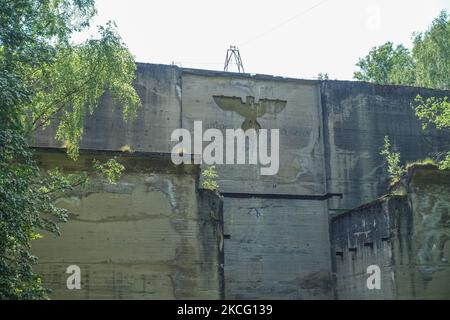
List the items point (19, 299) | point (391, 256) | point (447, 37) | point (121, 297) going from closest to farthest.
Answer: point (19, 299) → point (121, 297) → point (391, 256) → point (447, 37)

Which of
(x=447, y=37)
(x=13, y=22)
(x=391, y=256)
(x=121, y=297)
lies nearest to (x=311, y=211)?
(x=391, y=256)

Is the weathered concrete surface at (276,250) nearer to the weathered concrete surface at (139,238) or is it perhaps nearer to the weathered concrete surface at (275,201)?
the weathered concrete surface at (275,201)

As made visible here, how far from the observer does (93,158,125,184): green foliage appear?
10.2m

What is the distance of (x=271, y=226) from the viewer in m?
16.7

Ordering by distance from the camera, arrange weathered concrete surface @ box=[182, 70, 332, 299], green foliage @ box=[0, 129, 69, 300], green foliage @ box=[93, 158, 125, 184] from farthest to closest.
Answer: weathered concrete surface @ box=[182, 70, 332, 299], green foliage @ box=[93, 158, 125, 184], green foliage @ box=[0, 129, 69, 300]

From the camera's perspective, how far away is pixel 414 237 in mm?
12617

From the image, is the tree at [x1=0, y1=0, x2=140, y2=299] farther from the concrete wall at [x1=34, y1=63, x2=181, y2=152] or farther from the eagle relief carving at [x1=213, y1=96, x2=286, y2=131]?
the eagle relief carving at [x1=213, y1=96, x2=286, y2=131]

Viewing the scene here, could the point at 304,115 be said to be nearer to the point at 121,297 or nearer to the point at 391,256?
the point at 391,256

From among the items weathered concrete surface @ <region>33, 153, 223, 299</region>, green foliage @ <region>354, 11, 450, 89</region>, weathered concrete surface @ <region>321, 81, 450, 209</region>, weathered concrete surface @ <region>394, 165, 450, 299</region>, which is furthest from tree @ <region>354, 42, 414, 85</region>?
weathered concrete surface @ <region>33, 153, 223, 299</region>

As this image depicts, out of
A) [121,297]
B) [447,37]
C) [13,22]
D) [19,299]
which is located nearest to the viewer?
[19,299]

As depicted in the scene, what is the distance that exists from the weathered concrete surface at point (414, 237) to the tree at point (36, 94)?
5968mm

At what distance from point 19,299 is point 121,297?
3.41 metres

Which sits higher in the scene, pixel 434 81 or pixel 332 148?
pixel 434 81

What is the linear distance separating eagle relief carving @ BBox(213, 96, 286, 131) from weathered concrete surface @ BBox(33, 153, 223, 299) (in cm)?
621
